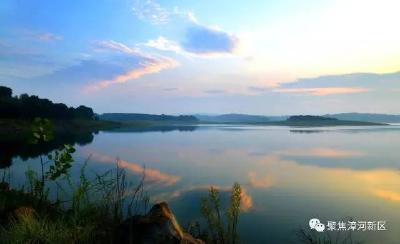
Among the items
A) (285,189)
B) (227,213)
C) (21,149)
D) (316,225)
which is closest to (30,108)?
(21,149)

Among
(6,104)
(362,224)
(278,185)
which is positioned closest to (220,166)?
(278,185)

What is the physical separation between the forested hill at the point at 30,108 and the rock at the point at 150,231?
103m

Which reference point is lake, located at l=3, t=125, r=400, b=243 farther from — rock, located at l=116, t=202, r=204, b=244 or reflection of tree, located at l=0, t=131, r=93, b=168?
rock, located at l=116, t=202, r=204, b=244

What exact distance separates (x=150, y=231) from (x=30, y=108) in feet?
357

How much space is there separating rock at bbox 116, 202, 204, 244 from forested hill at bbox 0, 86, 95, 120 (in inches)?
4049

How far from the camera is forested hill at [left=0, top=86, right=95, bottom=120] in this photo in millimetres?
102312

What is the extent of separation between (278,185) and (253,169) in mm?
8713

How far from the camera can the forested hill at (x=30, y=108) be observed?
336 feet

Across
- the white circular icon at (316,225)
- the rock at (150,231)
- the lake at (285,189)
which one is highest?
the rock at (150,231)

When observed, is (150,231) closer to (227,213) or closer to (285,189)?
(227,213)

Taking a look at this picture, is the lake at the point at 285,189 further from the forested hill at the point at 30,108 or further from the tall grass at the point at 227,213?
the forested hill at the point at 30,108

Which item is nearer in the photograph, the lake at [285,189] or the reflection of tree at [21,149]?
the lake at [285,189]

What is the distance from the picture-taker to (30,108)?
108m


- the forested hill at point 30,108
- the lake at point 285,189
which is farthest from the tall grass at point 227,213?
the forested hill at point 30,108
